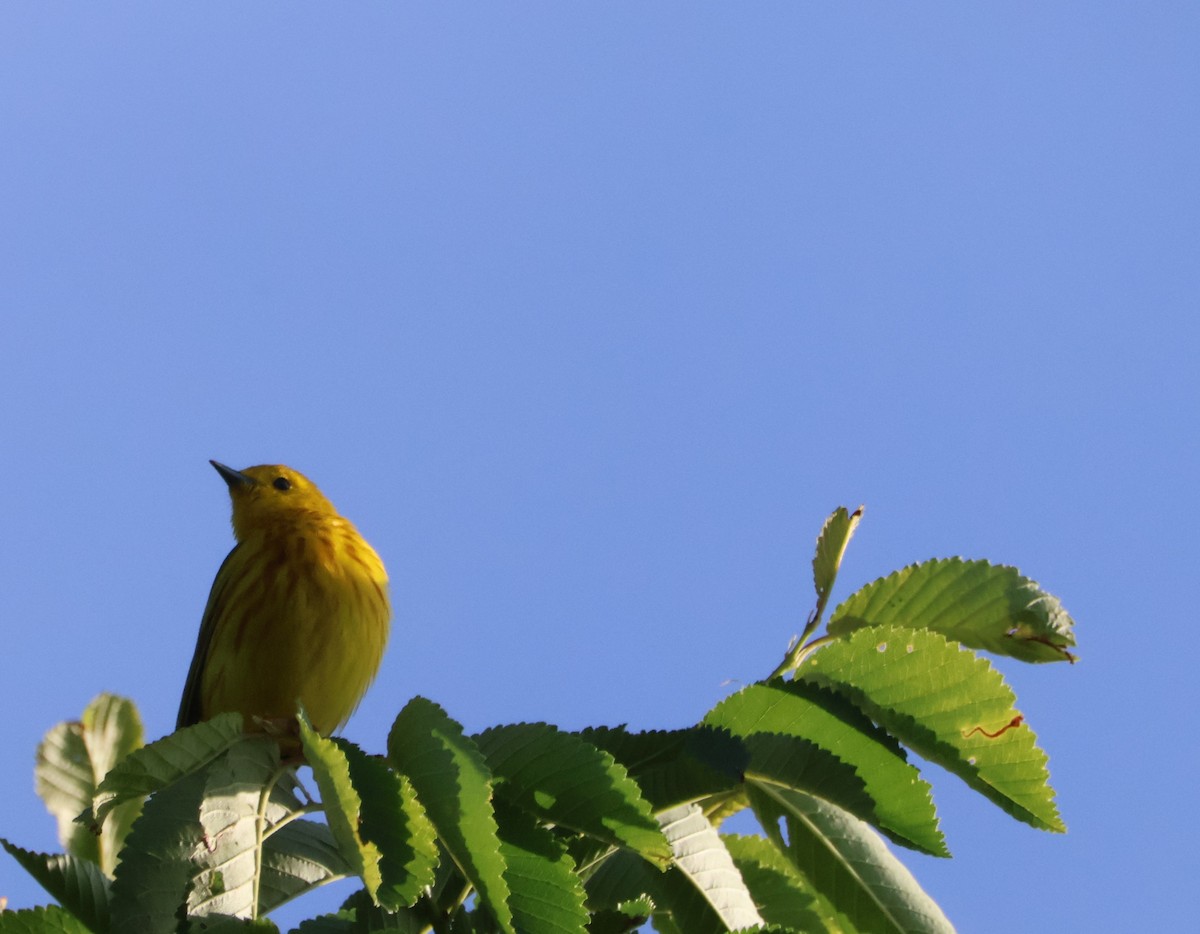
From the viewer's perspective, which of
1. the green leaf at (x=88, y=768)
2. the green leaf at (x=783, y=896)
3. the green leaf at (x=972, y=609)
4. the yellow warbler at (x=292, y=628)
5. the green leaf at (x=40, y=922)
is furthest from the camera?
the yellow warbler at (x=292, y=628)

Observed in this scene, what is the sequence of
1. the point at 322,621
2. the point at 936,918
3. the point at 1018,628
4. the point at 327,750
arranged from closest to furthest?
the point at 327,750, the point at 936,918, the point at 1018,628, the point at 322,621

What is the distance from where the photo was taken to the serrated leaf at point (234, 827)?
1.84 metres

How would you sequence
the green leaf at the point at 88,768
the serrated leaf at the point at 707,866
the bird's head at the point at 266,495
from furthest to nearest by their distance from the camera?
1. the bird's head at the point at 266,495
2. the green leaf at the point at 88,768
3. the serrated leaf at the point at 707,866

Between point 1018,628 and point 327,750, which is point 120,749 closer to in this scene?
point 327,750

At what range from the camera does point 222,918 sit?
1.81m

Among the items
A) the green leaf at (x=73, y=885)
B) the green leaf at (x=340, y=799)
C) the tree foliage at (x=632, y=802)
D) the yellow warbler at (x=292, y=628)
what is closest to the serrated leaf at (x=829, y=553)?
the tree foliage at (x=632, y=802)

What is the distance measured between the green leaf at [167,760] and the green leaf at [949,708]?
1.01 meters

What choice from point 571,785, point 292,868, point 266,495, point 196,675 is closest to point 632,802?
point 571,785

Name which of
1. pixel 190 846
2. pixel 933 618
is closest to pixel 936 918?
pixel 933 618

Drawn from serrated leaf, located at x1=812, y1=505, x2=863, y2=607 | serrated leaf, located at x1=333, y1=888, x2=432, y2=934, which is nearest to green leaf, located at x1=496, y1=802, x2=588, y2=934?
serrated leaf, located at x1=333, y1=888, x2=432, y2=934

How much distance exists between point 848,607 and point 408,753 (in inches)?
37.5

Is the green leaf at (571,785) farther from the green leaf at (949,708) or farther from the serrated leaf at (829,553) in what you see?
the serrated leaf at (829,553)

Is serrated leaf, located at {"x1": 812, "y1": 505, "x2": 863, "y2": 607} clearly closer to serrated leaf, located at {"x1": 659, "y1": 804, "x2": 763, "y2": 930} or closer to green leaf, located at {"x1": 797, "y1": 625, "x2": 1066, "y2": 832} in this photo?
green leaf, located at {"x1": 797, "y1": 625, "x2": 1066, "y2": 832}

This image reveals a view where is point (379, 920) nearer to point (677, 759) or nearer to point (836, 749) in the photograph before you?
point (677, 759)
